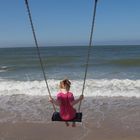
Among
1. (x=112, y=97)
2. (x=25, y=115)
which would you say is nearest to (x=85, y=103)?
(x=112, y=97)

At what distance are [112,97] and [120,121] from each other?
11.3ft

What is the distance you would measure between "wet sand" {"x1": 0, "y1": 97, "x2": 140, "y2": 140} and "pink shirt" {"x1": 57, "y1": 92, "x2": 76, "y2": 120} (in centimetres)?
183

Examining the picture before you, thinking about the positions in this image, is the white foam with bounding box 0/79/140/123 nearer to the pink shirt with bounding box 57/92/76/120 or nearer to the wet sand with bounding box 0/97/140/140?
the wet sand with bounding box 0/97/140/140

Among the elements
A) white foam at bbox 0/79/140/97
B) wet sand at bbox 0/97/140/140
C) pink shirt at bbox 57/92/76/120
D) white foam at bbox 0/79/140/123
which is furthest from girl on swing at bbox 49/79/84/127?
white foam at bbox 0/79/140/97

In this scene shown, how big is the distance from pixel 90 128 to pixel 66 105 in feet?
8.45

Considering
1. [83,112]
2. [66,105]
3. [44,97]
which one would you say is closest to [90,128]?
[83,112]

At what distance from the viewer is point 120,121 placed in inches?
379

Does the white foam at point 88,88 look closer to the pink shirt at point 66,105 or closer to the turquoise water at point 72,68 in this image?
the turquoise water at point 72,68

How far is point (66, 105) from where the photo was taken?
666 centimetres

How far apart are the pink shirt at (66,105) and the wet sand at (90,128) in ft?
6.01

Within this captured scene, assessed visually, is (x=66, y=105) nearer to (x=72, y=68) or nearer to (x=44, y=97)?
(x=44, y=97)

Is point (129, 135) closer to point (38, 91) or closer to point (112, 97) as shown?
point (112, 97)

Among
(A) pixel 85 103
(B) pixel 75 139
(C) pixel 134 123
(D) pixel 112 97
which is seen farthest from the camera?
(D) pixel 112 97

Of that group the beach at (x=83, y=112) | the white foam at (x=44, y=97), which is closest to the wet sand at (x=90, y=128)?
the beach at (x=83, y=112)
